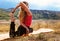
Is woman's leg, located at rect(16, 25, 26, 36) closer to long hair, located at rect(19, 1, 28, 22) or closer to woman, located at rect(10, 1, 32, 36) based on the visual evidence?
woman, located at rect(10, 1, 32, 36)

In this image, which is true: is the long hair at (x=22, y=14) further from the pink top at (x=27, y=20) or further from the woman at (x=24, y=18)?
the pink top at (x=27, y=20)

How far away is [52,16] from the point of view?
85.1ft

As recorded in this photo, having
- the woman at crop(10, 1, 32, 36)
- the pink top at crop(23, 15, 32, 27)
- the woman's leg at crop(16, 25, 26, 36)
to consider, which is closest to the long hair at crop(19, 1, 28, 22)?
the woman at crop(10, 1, 32, 36)

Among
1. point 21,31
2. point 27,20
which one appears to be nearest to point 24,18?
point 27,20

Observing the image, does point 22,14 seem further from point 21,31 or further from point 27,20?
point 21,31

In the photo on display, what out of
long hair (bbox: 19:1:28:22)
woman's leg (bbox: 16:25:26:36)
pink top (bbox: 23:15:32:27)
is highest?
long hair (bbox: 19:1:28:22)

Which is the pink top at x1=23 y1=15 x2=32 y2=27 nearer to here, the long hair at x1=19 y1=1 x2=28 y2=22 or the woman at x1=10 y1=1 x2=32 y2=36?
the woman at x1=10 y1=1 x2=32 y2=36

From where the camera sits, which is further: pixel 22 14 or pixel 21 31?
pixel 21 31

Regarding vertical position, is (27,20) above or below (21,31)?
above

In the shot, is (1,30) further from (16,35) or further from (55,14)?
(55,14)

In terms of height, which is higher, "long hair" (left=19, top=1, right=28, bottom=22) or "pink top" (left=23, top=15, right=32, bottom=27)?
"long hair" (left=19, top=1, right=28, bottom=22)

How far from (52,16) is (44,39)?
16.2m

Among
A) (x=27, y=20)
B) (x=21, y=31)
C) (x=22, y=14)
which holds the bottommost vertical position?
(x=21, y=31)

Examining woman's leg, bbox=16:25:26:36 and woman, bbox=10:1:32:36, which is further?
woman's leg, bbox=16:25:26:36
